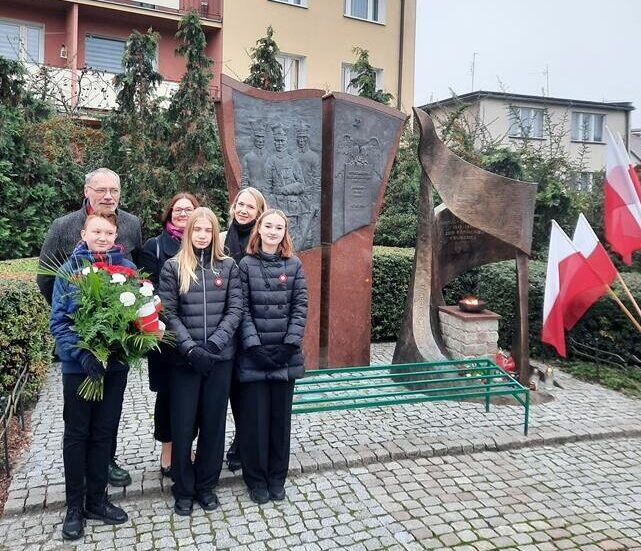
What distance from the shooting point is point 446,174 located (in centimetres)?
616

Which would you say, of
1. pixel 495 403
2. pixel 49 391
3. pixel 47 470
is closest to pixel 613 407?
pixel 495 403

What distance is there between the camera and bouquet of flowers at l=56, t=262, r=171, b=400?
301 cm

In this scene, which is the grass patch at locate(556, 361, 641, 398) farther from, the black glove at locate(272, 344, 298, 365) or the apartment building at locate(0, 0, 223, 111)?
the apartment building at locate(0, 0, 223, 111)

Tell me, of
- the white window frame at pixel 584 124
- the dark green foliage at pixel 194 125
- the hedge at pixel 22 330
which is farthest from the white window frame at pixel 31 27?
the white window frame at pixel 584 124

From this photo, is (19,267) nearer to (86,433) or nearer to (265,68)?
(86,433)

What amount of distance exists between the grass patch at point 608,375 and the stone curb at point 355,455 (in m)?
→ 1.48

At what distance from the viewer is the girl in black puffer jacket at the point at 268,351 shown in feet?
12.0

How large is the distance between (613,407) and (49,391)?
5.69m

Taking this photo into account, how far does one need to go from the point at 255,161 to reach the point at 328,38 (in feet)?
41.2

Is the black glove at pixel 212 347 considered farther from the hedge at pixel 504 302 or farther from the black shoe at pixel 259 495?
the hedge at pixel 504 302

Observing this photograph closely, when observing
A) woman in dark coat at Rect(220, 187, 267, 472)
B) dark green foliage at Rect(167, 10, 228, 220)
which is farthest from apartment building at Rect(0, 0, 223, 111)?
woman in dark coat at Rect(220, 187, 267, 472)

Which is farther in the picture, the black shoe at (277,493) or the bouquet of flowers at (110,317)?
the black shoe at (277,493)

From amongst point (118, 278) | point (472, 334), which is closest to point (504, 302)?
point (472, 334)

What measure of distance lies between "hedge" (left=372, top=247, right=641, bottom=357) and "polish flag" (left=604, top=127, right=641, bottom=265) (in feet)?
5.46
